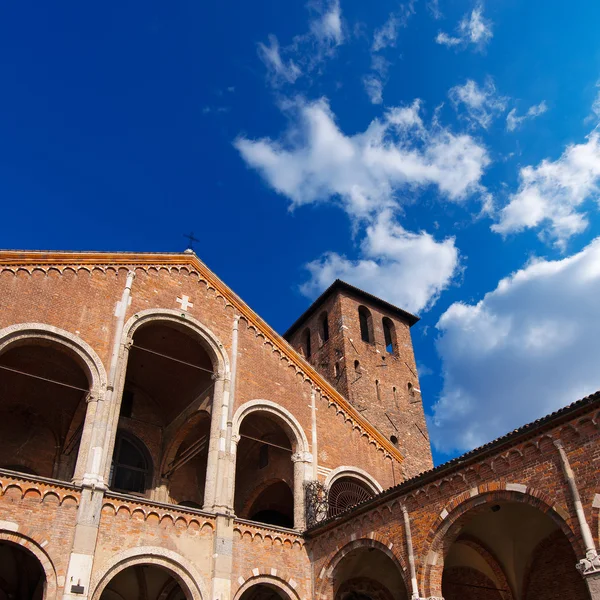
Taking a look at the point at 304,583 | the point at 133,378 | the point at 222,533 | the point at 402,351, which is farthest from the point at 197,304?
the point at 402,351

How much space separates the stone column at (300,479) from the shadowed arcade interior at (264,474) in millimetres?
932

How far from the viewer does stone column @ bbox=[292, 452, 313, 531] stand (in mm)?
15943

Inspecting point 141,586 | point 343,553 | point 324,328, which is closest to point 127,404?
point 141,586

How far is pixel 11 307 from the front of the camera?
14000mm

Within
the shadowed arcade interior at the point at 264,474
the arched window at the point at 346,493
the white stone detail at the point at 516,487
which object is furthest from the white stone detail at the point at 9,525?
the white stone detail at the point at 516,487

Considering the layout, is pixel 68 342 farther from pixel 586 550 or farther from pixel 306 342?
pixel 306 342

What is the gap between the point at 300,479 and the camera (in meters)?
16.6

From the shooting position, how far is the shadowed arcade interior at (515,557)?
1394 centimetres

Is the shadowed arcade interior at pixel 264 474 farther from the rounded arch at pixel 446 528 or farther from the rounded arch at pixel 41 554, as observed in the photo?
the rounded arch at pixel 41 554

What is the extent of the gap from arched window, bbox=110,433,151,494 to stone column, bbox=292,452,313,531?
482 centimetres

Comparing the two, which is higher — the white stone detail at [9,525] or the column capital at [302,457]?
the column capital at [302,457]

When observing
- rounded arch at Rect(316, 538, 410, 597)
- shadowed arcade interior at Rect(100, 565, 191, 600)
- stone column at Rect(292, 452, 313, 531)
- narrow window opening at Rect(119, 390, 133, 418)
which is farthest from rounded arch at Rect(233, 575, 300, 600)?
narrow window opening at Rect(119, 390, 133, 418)

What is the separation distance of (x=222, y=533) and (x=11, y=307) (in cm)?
725

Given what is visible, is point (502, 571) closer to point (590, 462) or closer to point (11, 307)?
point (590, 462)
